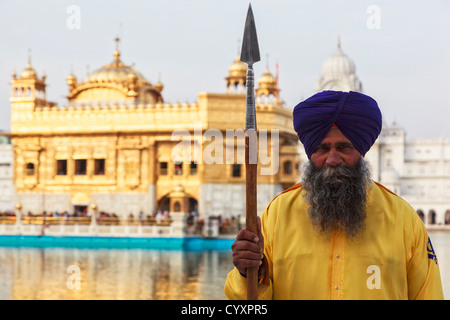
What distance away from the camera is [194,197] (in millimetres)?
26234

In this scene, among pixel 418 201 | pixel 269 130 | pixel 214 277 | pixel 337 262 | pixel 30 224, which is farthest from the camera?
pixel 418 201

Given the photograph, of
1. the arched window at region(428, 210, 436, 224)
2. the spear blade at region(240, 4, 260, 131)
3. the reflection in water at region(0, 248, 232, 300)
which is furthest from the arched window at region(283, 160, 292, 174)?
the spear blade at region(240, 4, 260, 131)

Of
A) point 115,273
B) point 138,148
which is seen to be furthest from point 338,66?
A: point 115,273

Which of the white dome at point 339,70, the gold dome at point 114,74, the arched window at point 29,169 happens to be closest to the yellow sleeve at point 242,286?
the gold dome at point 114,74

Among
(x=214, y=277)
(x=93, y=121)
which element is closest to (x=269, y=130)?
(x=93, y=121)

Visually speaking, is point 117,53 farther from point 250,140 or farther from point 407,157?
point 250,140

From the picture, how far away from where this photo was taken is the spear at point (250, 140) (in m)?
2.00

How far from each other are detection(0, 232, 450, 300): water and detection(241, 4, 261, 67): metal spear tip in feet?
30.7

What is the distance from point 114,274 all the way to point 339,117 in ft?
42.1

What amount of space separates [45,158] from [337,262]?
2685 cm

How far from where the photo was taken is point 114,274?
14.5 meters
